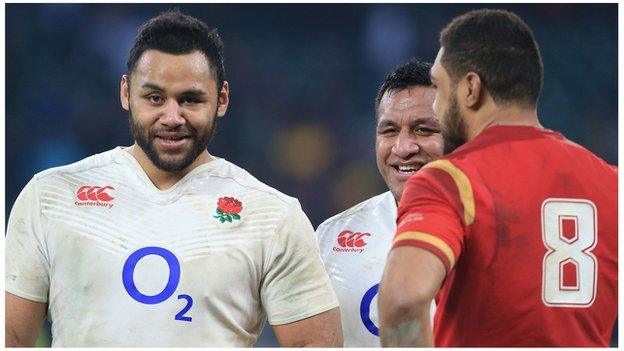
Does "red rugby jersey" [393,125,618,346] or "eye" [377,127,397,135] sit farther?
"eye" [377,127,397,135]

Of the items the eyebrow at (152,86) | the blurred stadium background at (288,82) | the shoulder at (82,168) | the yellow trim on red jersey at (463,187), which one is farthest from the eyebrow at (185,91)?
the blurred stadium background at (288,82)

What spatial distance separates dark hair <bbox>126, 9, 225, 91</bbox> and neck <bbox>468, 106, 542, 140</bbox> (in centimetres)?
133

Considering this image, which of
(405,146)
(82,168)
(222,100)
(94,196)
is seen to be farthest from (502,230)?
(82,168)

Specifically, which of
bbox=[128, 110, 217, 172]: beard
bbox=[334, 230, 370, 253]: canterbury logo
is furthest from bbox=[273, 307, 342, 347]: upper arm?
bbox=[128, 110, 217, 172]: beard

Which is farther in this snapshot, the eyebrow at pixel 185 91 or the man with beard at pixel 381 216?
the man with beard at pixel 381 216

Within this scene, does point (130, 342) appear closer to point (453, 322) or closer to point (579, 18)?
point (453, 322)

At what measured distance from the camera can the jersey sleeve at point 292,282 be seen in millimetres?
3977

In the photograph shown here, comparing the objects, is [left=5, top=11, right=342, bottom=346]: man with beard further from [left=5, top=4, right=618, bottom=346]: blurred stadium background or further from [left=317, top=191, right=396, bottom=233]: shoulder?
[left=5, top=4, right=618, bottom=346]: blurred stadium background

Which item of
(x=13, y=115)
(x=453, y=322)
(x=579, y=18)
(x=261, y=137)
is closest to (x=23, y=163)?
(x=13, y=115)

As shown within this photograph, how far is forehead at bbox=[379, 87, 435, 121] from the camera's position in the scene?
460cm

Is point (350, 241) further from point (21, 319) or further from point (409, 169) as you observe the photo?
point (21, 319)

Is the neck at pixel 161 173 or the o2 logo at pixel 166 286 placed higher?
the neck at pixel 161 173

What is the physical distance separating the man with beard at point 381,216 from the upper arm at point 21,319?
1.39m

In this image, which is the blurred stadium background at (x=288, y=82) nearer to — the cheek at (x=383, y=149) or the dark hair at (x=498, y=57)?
the cheek at (x=383, y=149)
